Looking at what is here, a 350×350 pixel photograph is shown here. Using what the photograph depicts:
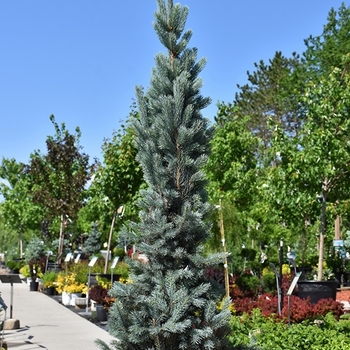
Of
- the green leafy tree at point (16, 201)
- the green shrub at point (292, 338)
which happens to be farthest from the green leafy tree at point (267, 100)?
the green shrub at point (292, 338)

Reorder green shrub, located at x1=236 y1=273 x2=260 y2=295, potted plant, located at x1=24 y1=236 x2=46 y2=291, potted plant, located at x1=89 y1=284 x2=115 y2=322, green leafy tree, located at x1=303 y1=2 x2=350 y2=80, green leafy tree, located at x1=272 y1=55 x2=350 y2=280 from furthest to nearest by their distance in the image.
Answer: green leafy tree, located at x1=303 y1=2 x2=350 y2=80, potted plant, located at x1=24 y1=236 x2=46 y2=291, green shrub, located at x1=236 y1=273 x2=260 y2=295, green leafy tree, located at x1=272 y1=55 x2=350 y2=280, potted plant, located at x1=89 y1=284 x2=115 y2=322

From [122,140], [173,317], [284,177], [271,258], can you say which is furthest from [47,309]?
[173,317]

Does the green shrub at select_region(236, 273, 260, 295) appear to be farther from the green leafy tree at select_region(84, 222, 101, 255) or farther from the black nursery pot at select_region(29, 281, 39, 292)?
the green leafy tree at select_region(84, 222, 101, 255)

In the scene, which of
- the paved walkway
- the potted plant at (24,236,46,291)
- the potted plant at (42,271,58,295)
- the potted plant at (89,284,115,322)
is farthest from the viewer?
the potted plant at (24,236,46,291)

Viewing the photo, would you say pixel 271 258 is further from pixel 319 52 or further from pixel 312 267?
pixel 319 52

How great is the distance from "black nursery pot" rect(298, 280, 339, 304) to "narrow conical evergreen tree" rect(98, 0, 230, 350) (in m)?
9.06

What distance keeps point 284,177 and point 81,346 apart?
21.7 ft

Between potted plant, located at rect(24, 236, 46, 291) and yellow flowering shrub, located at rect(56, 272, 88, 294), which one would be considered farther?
potted plant, located at rect(24, 236, 46, 291)

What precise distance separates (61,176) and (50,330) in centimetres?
1375

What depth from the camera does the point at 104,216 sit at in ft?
92.3

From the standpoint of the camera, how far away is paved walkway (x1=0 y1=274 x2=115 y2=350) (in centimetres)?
981

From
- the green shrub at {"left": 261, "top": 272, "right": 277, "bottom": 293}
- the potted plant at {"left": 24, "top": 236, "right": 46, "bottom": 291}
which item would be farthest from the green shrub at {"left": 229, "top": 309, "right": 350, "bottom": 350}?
the potted plant at {"left": 24, "top": 236, "right": 46, "bottom": 291}

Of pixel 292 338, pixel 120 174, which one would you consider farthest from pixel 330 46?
pixel 292 338

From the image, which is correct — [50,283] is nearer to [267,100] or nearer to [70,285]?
[70,285]
